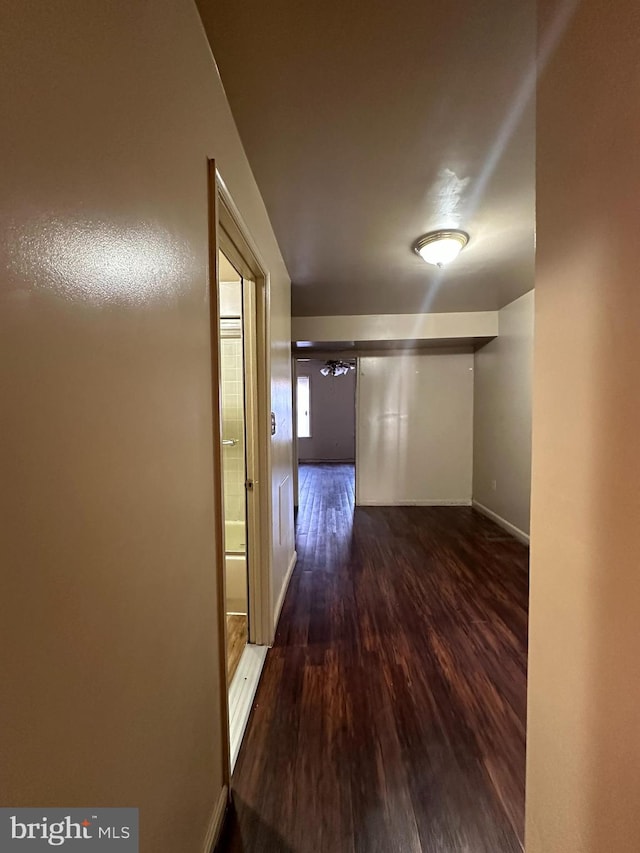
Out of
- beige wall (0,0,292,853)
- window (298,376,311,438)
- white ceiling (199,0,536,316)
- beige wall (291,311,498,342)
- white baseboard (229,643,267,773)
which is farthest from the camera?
window (298,376,311,438)

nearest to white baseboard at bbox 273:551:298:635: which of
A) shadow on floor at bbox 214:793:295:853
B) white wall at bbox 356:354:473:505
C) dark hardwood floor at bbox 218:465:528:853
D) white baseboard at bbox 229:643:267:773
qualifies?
dark hardwood floor at bbox 218:465:528:853

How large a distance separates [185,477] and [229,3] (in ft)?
4.27

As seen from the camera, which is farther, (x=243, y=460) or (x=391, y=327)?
(x=391, y=327)

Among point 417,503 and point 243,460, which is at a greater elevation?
point 243,460

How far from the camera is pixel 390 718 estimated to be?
1599 mm

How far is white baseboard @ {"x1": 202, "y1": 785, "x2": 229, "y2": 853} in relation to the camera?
107 centimetres

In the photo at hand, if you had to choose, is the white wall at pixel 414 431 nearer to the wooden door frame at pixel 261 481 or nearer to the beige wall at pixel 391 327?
the beige wall at pixel 391 327

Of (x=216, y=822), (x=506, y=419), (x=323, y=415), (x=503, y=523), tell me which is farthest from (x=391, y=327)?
(x=323, y=415)

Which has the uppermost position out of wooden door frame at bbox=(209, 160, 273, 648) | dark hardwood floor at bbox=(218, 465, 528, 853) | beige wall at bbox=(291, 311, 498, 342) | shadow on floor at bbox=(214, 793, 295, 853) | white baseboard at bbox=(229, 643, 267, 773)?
beige wall at bbox=(291, 311, 498, 342)

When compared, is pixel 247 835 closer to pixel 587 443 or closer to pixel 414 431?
pixel 587 443

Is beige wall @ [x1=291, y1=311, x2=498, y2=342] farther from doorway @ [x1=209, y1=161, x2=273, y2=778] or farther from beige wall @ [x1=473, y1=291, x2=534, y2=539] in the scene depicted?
doorway @ [x1=209, y1=161, x2=273, y2=778]

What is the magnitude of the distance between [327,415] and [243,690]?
294 inches

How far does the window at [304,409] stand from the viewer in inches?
353

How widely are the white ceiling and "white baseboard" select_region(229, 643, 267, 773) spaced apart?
2369mm
